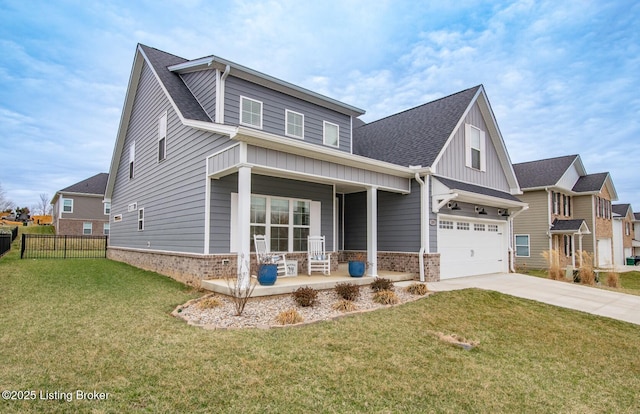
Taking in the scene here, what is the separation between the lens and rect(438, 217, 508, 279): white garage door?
11.8 meters

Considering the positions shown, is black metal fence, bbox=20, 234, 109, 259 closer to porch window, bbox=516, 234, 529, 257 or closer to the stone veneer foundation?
the stone veneer foundation

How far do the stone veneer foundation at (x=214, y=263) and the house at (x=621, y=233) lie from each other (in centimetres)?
2507

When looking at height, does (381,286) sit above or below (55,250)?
below

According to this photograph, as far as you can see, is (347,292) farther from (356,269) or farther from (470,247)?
(470,247)

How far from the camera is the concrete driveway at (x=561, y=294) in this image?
8.17 meters

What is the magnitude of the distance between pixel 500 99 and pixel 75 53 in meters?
21.7

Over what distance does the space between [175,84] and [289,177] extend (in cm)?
492

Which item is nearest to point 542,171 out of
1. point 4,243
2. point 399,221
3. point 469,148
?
point 469,148

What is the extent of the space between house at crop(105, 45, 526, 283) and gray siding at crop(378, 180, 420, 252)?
0.13 feet

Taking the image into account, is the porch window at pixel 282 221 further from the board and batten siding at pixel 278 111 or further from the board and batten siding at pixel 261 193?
the board and batten siding at pixel 278 111

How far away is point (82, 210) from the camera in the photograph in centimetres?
2914

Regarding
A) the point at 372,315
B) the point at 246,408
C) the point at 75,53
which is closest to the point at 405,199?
the point at 372,315

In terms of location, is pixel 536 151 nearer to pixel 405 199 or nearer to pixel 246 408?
pixel 405 199

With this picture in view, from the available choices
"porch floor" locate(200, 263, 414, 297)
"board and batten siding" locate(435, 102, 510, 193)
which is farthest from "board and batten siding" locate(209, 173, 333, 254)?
"board and batten siding" locate(435, 102, 510, 193)
